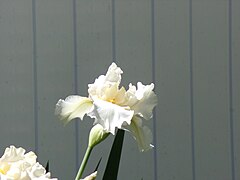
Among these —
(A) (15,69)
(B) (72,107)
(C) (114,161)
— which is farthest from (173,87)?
(B) (72,107)

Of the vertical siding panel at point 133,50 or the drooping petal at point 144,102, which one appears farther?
the vertical siding panel at point 133,50

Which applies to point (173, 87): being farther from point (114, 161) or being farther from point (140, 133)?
point (140, 133)

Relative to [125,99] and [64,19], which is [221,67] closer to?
[64,19]

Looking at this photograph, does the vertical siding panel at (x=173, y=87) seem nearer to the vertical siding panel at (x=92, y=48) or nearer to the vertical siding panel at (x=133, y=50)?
the vertical siding panel at (x=133, y=50)

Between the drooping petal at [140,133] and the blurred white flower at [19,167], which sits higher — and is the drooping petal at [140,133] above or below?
above

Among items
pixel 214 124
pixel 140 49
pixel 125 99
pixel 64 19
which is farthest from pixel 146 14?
pixel 125 99

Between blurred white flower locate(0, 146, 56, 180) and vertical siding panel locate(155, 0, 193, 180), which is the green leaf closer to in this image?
blurred white flower locate(0, 146, 56, 180)

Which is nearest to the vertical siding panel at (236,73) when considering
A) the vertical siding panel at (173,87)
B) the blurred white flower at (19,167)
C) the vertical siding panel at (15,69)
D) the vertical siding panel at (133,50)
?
the vertical siding panel at (173,87)
